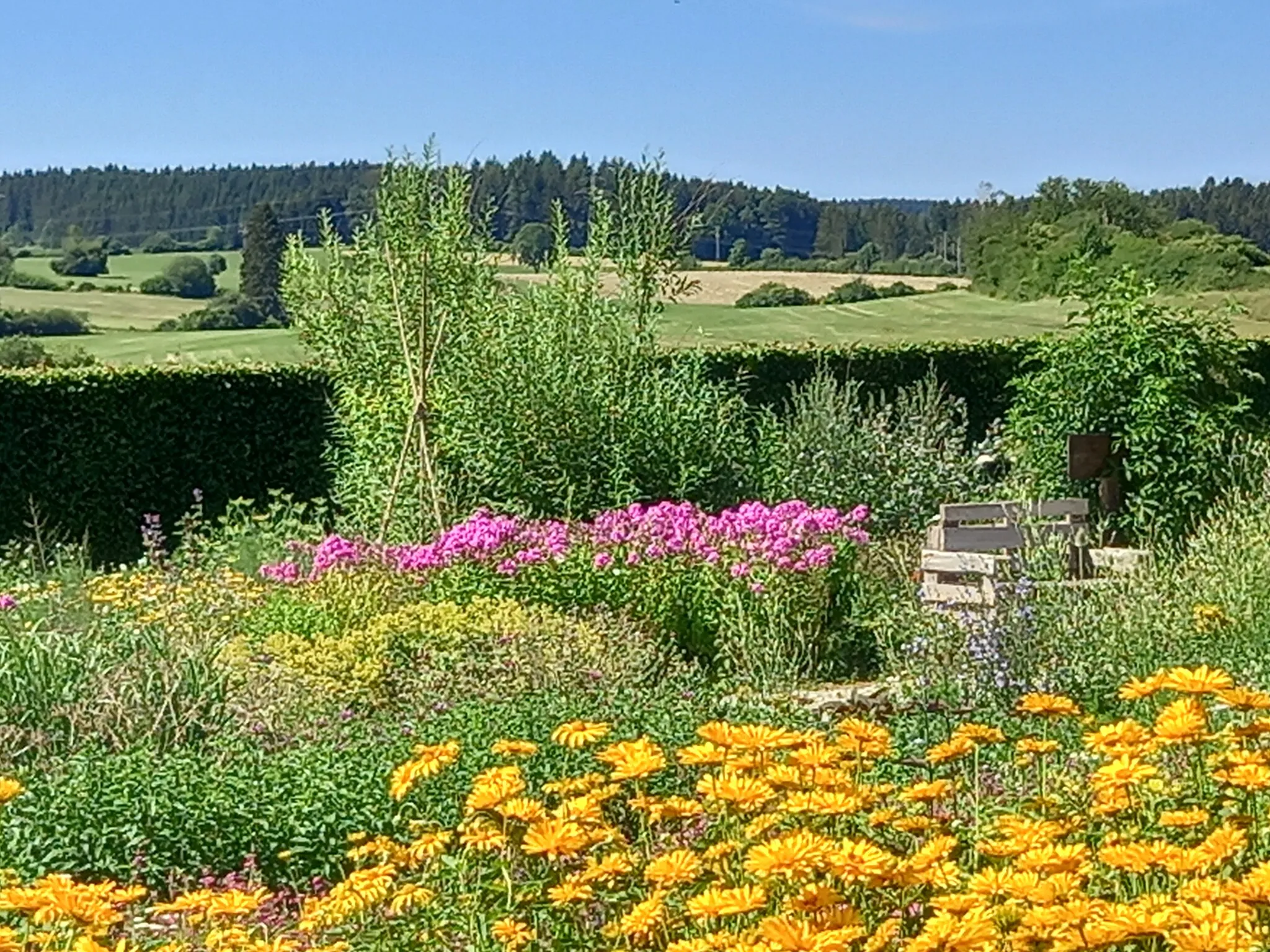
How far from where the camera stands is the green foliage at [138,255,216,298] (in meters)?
38.1

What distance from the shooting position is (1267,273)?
32656 millimetres

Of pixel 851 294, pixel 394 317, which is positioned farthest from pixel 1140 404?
pixel 851 294

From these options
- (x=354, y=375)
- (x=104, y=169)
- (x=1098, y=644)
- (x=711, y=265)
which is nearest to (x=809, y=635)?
(x=1098, y=644)

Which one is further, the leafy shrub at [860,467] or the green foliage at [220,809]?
the leafy shrub at [860,467]

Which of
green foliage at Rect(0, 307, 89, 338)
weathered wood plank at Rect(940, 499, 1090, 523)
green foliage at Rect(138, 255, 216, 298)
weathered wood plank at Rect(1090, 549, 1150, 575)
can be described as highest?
green foliage at Rect(138, 255, 216, 298)

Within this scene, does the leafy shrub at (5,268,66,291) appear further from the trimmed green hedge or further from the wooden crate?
the wooden crate

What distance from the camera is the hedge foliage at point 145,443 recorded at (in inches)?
501

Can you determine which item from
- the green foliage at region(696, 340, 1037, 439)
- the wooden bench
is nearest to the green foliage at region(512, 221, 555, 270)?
the green foliage at region(696, 340, 1037, 439)

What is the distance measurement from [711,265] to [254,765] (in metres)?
16.4

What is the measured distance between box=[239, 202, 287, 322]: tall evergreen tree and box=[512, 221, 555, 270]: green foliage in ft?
42.3

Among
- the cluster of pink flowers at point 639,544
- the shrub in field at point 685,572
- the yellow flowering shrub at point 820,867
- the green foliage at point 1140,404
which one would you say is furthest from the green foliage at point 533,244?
the yellow flowering shrub at point 820,867

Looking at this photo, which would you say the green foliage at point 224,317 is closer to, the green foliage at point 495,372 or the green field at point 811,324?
the green field at point 811,324

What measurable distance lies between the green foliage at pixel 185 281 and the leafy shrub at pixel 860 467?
28.0 m

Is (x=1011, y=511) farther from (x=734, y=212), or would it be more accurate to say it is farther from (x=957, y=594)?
(x=734, y=212)
